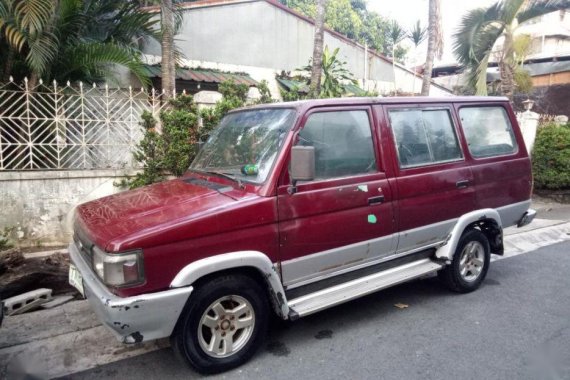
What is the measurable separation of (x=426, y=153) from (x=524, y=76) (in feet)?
35.6

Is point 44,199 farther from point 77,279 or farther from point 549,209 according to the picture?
point 549,209

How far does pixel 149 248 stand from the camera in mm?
2645

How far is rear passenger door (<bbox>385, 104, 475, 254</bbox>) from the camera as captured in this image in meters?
3.81

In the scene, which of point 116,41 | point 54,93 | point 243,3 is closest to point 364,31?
point 243,3

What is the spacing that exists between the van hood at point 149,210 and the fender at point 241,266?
0.30 m

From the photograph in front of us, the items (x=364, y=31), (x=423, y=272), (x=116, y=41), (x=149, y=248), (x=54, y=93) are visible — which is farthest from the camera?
(x=364, y=31)

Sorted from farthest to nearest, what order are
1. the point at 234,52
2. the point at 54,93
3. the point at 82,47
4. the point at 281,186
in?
the point at 234,52 < the point at 82,47 < the point at 54,93 < the point at 281,186

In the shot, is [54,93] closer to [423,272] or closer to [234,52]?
[423,272]

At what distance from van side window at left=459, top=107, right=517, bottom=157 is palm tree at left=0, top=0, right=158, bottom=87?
15.5 ft

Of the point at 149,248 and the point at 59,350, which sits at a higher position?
the point at 149,248

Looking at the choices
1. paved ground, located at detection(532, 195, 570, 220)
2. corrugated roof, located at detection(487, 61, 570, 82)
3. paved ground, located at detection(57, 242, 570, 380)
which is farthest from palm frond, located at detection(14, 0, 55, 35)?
corrugated roof, located at detection(487, 61, 570, 82)

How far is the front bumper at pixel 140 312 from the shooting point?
102 inches

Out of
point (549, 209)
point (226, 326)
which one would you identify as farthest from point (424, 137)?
point (549, 209)

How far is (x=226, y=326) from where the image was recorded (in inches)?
119
